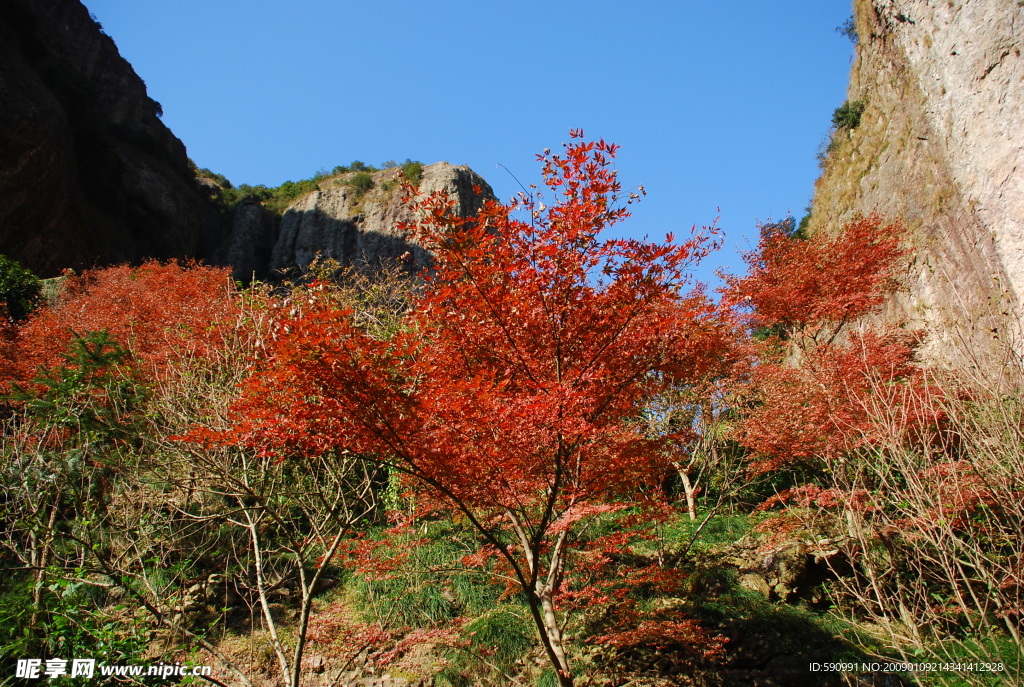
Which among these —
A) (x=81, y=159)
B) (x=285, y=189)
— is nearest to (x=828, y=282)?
(x=81, y=159)

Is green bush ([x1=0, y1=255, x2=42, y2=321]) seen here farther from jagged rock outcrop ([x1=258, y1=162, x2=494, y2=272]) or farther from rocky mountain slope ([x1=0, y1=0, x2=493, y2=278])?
jagged rock outcrop ([x1=258, y1=162, x2=494, y2=272])

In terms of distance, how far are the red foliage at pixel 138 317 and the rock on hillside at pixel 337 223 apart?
411 inches

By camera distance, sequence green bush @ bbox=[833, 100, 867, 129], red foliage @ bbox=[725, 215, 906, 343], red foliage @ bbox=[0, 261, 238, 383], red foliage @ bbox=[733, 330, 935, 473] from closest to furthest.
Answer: red foliage @ bbox=[733, 330, 935, 473] → red foliage @ bbox=[0, 261, 238, 383] → red foliage @ bbox=[725, 215, 906, 343] → green bush @ bbox=[833, 100, 867, 129]

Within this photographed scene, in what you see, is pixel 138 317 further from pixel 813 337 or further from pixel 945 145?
pixel 945 145

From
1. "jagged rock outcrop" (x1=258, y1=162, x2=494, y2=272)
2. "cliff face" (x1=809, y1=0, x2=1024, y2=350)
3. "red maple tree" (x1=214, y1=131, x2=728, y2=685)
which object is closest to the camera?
"red maple tree" (x1=214, y1=131, x2=728, y2=685)

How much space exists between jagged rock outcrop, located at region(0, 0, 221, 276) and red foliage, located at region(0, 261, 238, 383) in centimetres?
394

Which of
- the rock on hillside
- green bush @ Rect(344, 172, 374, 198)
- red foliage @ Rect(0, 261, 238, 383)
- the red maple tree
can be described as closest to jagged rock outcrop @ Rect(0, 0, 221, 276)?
the rock on hillside

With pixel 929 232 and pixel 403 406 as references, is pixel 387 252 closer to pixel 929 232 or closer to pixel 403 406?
pixel 929 232

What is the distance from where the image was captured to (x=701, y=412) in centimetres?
927

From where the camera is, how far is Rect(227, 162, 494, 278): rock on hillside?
1098 inches

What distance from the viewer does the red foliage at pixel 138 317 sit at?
7728 mm

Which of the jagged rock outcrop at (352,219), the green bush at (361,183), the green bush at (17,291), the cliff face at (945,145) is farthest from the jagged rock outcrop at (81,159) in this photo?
the cliff face at (945,145)

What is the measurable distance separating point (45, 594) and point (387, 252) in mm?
23174

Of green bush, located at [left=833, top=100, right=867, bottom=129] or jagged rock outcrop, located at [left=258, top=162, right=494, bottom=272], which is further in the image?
jagged rock outcrop, located at [left=258, top=162, right=494, bottom=272]
